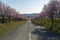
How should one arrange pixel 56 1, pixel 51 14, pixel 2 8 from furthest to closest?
pixel 2 8
pixel 56 1
pixel 51 14

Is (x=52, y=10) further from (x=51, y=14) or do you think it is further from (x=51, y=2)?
(x=51, y=2)

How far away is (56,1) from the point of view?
147 feet

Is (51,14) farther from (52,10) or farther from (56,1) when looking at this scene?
(56,1)

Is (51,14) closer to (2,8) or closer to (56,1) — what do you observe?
(56,1)

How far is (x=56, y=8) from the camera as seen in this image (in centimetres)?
4250

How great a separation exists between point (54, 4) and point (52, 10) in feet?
7.30

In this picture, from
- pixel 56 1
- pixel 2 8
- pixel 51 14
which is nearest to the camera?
pixel 51 14

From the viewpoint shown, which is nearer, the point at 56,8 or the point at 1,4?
the point at 56,8

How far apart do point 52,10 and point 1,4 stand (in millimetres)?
33190

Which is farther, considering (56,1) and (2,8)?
(2,8)

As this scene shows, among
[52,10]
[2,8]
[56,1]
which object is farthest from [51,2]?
[2,8]

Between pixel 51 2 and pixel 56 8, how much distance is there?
3.60 meters

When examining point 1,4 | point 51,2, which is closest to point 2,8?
point 1,4

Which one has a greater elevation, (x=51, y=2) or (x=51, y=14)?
(x=51, y=2)
